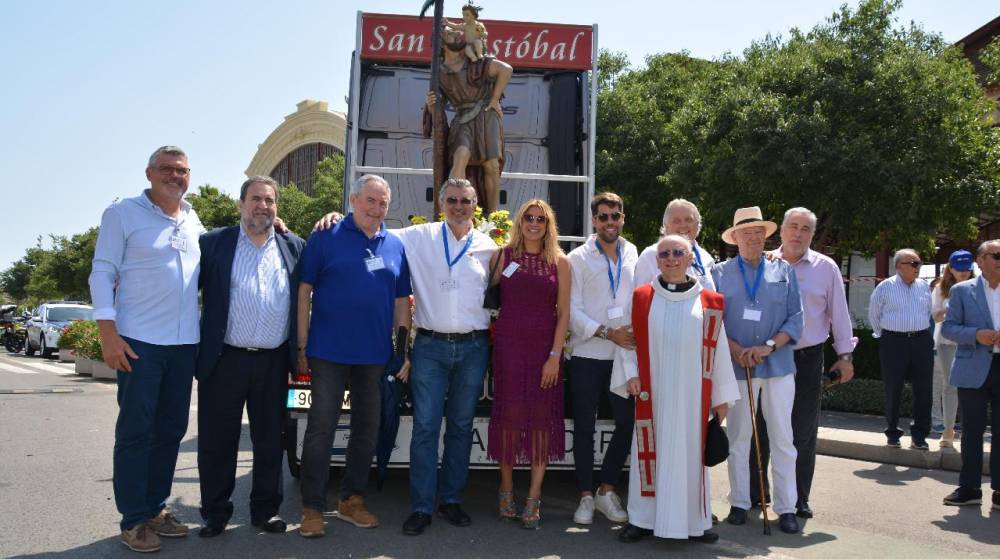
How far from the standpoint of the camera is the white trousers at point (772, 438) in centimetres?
583

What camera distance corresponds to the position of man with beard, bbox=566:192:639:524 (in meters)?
5.64

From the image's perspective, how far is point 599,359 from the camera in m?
5.66

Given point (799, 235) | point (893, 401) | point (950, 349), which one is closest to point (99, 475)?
point (799, 235)

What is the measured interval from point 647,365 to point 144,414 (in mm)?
2648

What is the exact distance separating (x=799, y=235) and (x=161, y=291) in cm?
384

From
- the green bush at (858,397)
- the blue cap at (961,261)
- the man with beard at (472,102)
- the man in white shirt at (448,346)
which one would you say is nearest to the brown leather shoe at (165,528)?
the man in white shirt at (448,346)

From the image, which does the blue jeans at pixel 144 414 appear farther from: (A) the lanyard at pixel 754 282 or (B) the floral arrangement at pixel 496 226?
(A) the lanyard at pixel 754 282

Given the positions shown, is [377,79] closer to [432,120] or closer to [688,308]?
[432,120]

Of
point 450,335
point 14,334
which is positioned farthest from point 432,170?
point 14,334

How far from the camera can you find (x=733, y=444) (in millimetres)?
5898

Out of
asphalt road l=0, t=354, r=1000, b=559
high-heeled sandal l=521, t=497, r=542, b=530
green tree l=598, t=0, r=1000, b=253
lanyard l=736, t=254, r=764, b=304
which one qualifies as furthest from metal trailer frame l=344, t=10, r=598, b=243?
green tree l=598, t=0, r=1000, b=253

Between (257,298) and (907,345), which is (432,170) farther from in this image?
(907,345)

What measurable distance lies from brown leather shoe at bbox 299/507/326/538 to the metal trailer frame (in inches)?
158

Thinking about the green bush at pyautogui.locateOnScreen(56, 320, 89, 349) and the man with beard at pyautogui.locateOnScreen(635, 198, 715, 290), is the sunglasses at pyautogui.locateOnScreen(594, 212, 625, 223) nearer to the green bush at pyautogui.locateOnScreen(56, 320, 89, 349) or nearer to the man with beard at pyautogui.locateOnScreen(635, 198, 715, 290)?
the man with beard at pyautogui.locateOnScreen(635, 198, 715, 290)
